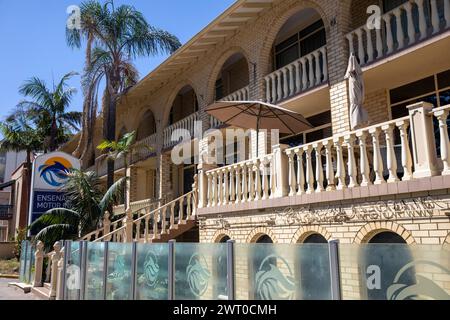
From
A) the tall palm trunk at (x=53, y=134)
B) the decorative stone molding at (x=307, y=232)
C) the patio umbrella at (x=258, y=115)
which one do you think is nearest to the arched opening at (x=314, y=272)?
the decorative stone molding at (x=307, y=232)

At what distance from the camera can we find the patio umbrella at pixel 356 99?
28.1 ft

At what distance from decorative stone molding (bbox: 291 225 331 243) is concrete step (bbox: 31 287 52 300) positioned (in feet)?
24.8

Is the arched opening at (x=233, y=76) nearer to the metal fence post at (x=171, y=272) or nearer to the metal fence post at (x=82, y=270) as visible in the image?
the metal fence post at (x=82, y=270)

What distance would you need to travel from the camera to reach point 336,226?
7578mm

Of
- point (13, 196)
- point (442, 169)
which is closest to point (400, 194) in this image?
point (442, 169)

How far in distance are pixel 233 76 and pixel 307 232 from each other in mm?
10869

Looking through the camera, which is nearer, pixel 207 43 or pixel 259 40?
pixel 259 40

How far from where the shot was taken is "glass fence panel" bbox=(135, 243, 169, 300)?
6973mm

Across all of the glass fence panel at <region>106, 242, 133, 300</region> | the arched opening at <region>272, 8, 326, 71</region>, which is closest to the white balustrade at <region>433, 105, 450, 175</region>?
the glass fence panel at <region>106, 242, 133, 300</region>

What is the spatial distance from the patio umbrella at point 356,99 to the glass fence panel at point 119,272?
5.09 metres

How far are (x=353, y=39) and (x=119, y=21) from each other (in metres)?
13.3

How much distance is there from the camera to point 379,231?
6977mm
